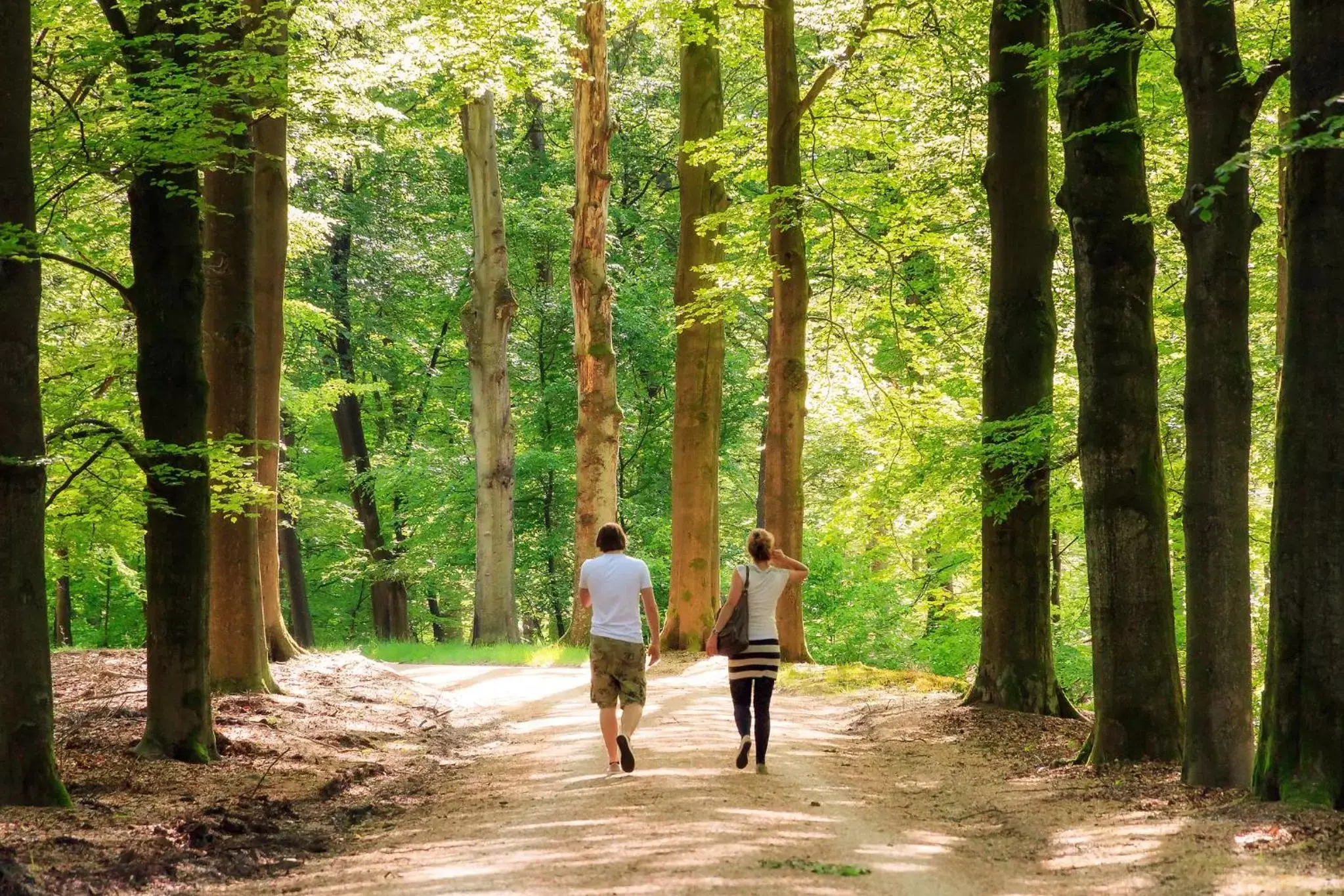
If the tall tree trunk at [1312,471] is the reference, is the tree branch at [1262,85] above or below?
above

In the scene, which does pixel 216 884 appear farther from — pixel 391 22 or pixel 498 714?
pixel 391 22

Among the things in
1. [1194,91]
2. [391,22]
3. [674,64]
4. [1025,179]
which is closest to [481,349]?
[391,22]

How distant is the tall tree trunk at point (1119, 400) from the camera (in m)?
10.6

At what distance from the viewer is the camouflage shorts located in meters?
9.97

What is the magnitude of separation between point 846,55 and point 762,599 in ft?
41.1

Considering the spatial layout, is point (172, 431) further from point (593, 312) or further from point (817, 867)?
point (593, 312)

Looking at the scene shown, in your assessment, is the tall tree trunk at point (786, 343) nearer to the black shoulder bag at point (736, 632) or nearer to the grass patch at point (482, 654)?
the grass patch at point (482, 654)

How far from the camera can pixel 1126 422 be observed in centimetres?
1074

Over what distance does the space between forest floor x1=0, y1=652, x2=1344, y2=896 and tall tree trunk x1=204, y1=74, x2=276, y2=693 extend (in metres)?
0.70

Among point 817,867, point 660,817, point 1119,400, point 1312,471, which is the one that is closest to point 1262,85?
point 1119,400

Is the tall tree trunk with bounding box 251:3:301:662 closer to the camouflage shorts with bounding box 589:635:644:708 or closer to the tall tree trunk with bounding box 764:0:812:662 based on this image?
the tall tree trunk with bounding box 764:0:812:662

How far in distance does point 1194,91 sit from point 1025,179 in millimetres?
4502

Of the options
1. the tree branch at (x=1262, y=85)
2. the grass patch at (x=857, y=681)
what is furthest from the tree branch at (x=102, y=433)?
the grass patch at (x=857, y=681)

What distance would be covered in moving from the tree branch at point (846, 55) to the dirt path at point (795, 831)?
10606 mm
